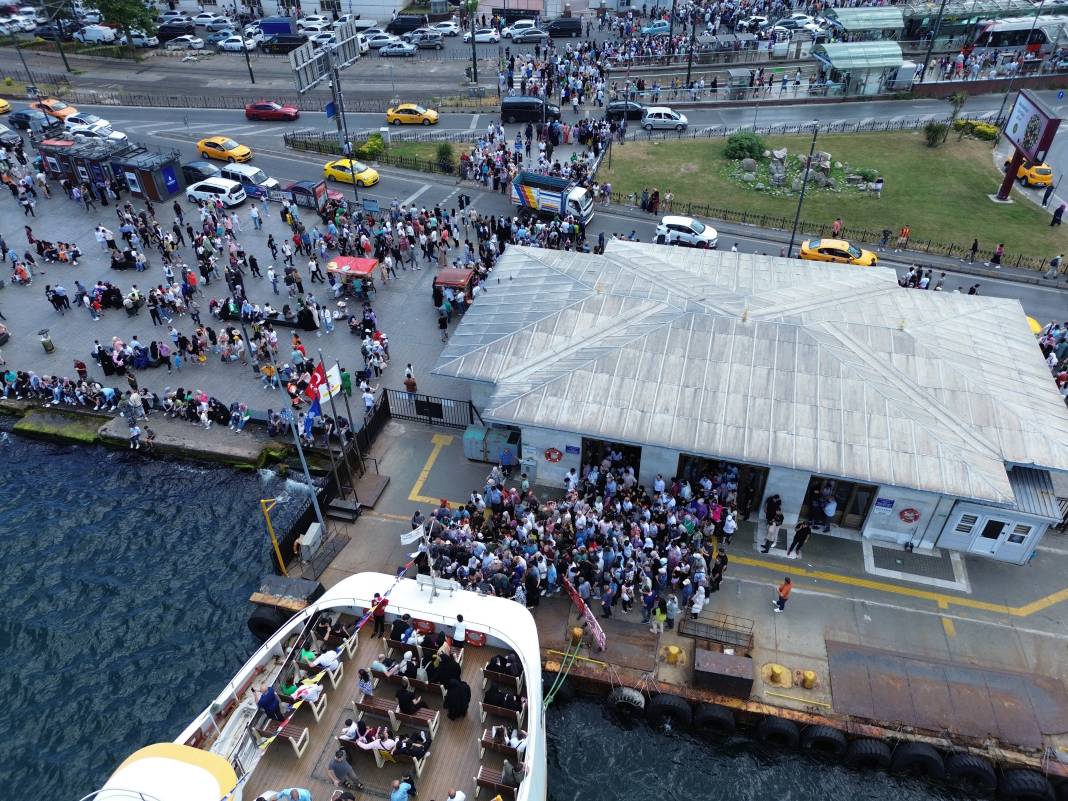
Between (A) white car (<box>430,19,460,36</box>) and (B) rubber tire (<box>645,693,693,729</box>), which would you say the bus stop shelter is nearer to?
(A) white car (<box>430,19,460,36</box>)

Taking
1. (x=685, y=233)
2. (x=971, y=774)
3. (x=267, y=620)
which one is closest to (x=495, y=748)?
(x=267, y=620)

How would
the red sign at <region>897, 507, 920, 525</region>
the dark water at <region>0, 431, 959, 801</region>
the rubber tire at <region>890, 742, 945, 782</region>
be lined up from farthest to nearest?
the red sign at <region>897, 507, 920, 525</region> < the dark water at <region>0, 431, 959, 801</region> < the rubber tire at <region>890, 742, 945, 782</region>

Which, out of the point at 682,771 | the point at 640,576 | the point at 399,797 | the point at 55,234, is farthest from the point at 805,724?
the point at 55,234

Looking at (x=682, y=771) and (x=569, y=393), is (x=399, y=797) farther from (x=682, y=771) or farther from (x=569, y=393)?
(x=569, y=393)

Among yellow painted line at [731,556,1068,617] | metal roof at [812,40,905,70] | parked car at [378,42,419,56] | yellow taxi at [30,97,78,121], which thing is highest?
metal roof at [812,40,905,70]

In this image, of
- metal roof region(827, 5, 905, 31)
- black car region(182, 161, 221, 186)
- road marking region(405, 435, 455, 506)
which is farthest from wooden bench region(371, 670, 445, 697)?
metal roof region(827, 5, 905, 31)

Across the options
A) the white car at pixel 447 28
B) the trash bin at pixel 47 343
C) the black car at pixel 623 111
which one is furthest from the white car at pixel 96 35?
the trash bin at pixel 47 343

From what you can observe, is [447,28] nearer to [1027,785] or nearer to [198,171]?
[198,171]
